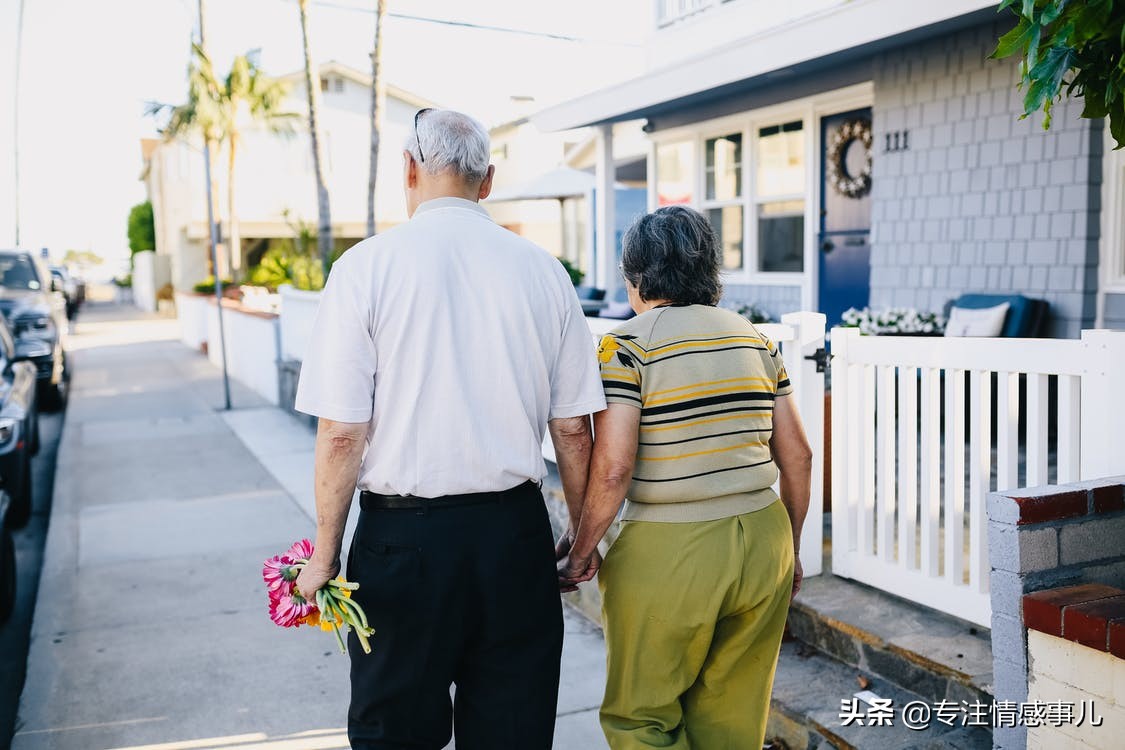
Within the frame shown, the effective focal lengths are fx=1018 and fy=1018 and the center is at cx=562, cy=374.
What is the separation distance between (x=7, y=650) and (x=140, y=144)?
48.9 m

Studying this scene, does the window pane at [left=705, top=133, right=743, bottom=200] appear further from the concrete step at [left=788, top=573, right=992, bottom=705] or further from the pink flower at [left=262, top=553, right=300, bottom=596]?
the pink flower at [left=262, top=553, right=300, bottom=596]

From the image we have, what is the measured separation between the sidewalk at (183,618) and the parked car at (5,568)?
6.0 inches

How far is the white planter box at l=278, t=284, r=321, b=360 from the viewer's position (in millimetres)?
10506

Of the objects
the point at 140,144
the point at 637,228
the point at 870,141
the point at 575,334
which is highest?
the point at 140,144

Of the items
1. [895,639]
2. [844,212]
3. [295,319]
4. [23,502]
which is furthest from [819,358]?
[295,319]

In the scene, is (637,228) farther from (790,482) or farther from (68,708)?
(68,708)

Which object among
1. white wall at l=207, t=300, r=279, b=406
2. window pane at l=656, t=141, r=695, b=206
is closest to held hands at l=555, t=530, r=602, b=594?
window pane at l=656, t=141, r=695, b=206

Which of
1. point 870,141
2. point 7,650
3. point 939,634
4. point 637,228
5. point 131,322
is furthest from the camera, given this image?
point 131,322

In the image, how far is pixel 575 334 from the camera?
2.43 meters

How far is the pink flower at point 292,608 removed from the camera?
238 centimetres

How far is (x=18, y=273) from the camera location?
1288cm

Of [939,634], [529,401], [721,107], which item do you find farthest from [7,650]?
[721,107]

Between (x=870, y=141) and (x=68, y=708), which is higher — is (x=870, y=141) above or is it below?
above

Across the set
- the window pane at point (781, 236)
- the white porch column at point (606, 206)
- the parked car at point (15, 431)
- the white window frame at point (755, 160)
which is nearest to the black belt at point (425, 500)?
the parked car at point (15, 431)
